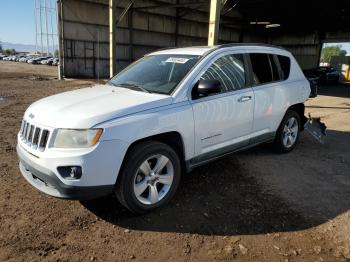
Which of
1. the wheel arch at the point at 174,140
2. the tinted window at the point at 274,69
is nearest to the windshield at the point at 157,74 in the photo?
the wheel arch at the point at 174,140

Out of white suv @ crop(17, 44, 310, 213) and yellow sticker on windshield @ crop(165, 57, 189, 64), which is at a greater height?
yellow sticker on windshield @ crop(165, 57, 189, 64)

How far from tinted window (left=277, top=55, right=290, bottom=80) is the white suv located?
33 centimetres

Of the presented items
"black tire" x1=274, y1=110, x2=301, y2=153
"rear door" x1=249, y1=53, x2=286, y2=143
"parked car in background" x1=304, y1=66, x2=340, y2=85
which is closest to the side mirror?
"rear door" x1=249, y1=53, x2=286, y2=143

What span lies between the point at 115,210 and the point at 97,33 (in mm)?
22230

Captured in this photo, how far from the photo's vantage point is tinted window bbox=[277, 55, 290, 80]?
18.2 feet

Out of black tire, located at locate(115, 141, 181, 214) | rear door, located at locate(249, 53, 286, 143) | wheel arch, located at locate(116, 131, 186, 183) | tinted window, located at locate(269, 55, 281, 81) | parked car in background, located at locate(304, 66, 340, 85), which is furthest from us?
parked car in background, located at locate(304, 66, 340, 85)

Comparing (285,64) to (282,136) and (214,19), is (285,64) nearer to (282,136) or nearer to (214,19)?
(282,136)

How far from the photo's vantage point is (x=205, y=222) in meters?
3.54

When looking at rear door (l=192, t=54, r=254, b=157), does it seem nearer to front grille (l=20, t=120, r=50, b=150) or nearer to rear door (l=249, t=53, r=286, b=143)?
rear door (l=249, t=53, r=286, b=143)

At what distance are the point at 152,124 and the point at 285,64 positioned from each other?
3.24 meters

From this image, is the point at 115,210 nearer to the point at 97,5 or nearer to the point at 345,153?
the point at 345,153

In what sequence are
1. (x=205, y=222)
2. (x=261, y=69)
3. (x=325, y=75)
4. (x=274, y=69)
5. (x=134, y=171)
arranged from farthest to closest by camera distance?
(x=325, y=75)
(x=274, y=69)
(x=261, y=69)
(x=205, y=222)
(x=134, y=171)

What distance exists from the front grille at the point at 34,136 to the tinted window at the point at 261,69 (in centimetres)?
299

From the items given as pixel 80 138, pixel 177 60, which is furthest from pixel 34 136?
pixel 177 60
